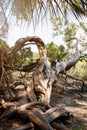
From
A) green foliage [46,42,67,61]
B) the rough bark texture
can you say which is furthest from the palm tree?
green foliage [46,42,67,61]

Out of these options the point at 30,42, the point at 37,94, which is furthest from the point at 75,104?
the point at 30,42

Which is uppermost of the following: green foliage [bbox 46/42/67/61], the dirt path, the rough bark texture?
green foliage [bbox 46/42/67/61]

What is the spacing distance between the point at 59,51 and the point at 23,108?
9.59 m

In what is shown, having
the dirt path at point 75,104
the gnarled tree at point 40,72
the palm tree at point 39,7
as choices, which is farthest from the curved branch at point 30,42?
the palm tree at point 39,7

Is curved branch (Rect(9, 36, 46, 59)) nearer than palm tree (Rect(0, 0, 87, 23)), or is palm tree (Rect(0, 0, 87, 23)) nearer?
palm tree (Rect(0, 0, 87, 23))

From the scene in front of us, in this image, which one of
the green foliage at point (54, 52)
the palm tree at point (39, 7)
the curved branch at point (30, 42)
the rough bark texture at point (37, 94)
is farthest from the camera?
the green foliage at point (54, 52)

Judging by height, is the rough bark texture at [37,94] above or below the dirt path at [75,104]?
above

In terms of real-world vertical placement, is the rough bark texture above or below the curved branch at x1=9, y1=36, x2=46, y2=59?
below

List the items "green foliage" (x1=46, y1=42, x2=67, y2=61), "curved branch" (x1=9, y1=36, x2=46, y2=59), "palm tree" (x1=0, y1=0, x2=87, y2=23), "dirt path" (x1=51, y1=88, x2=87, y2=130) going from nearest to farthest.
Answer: "palm tree" (x1=0, y1=0, x2=87, y2=23) → "dirt path" (x1=51, y1=88, x2=87, y2=130) → "curved branch" (x1=9, y1=36, x2=46, y2=59) → "green foliage" (x1=46, y1=42, x2=67, y2=61)

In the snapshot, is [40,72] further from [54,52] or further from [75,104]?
[54,52]

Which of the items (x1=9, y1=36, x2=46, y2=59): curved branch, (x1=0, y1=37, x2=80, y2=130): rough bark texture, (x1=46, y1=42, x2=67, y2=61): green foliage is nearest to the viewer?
(x1=0, y1=37, x2=80, y2=130): rough bark texture

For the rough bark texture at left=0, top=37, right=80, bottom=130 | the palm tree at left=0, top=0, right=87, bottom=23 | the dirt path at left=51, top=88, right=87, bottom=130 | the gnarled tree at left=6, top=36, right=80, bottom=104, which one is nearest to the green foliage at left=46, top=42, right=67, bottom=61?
the dirt path at left=51, top=88, right=87, bottom=130

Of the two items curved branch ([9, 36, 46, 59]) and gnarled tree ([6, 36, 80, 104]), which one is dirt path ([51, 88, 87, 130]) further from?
curved branch ([9, 36, 46, 59])

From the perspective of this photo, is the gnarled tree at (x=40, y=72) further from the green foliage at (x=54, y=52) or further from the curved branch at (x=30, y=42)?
the green foliage at (x=54, y=52)
